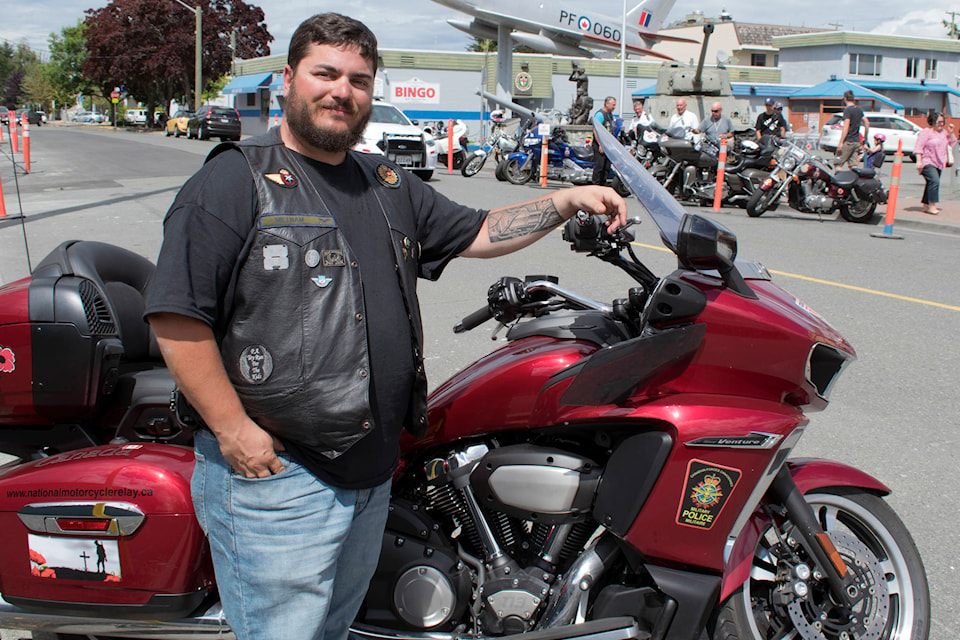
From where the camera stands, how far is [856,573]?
2.38 metres

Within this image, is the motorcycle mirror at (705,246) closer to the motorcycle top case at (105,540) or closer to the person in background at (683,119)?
the motorcycle top case at (105,540)

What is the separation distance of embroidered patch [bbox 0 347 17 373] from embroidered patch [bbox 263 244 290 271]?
1.14m

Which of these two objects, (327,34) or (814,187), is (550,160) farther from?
(327,34)

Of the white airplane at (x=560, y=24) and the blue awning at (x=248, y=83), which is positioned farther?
the blue awning at (x=248, y=83)

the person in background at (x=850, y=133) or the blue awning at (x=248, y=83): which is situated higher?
the blue awning at (x=248, y=83)

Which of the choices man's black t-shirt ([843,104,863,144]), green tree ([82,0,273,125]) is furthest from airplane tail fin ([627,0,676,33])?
green tree ([82,0,273,125])

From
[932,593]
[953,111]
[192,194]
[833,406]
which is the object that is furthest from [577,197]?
[953,111]

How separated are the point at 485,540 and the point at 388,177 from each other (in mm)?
1041

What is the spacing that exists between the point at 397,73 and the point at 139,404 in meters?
43.8

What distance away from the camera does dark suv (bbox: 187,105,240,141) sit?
128 ft

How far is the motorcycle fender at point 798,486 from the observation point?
2.25 metres

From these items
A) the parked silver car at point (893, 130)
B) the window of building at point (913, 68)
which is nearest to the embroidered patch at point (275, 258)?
the parked silver car at point (893, 130)

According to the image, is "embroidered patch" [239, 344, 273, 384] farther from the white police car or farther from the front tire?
the white police car

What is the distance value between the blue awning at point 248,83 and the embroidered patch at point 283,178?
5107cm
